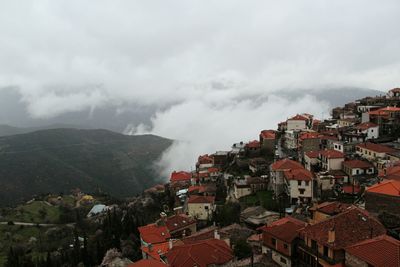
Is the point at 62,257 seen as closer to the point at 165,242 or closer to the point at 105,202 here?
the point at 165,242

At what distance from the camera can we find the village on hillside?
25.6 metres

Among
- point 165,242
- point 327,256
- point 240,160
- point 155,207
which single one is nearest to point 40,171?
point 155,207

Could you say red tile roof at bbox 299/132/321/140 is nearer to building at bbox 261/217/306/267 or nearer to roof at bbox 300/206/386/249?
building at bbox 261/217/306/267

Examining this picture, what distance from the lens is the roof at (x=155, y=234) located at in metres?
47.3

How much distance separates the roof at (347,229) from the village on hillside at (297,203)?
0.22 ft

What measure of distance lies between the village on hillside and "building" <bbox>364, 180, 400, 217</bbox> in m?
0.08

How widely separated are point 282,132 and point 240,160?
1425cm

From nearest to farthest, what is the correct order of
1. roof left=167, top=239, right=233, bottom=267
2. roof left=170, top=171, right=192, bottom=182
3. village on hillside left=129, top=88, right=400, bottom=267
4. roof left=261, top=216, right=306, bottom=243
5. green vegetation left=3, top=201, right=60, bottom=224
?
village on hillside left=129, top=88, right=400, bottom=267 → roof left=261, top=216, right=306, bottom=243 → roof left=167, top=239, right=233, bottom=267 → roof left=170, top=171, right=192, bottom=182 → green vegetation left=3, top=201, right=60, bottom=224

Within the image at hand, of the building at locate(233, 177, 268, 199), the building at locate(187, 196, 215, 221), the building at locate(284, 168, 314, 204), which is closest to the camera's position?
the building at locate(284, 168, 314, 204)

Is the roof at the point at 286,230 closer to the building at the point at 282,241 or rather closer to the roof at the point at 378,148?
the building at the point at 282,241

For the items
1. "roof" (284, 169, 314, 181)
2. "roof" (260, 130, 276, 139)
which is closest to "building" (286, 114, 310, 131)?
"roof" (260, 130, 276, 139)

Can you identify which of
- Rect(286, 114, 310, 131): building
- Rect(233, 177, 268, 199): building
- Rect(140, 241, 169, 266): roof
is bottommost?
Rect(140, 241, 169, 266): roof

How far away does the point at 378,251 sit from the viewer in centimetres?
2170

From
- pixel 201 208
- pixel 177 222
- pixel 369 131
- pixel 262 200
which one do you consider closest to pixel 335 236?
pixel 262 200
